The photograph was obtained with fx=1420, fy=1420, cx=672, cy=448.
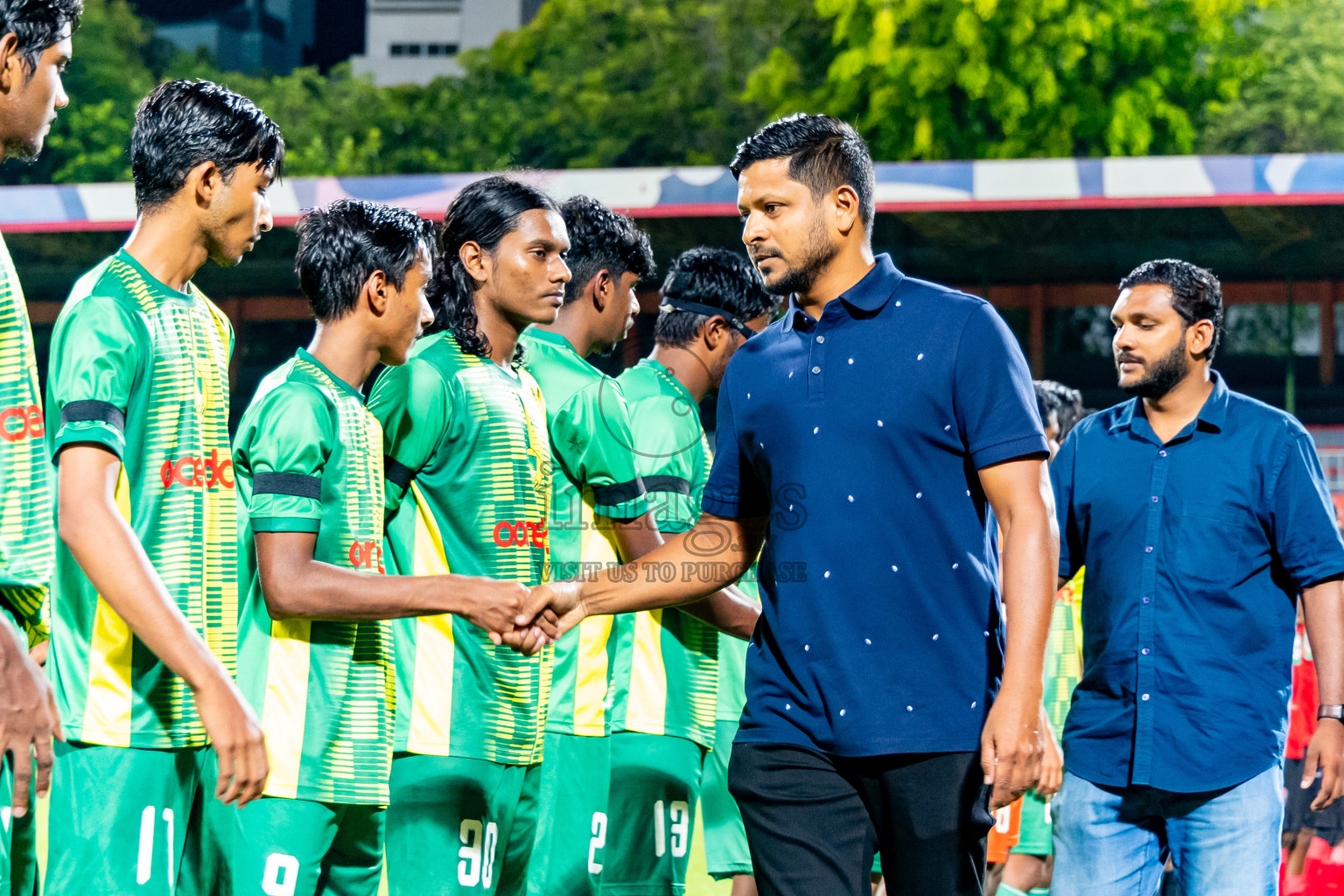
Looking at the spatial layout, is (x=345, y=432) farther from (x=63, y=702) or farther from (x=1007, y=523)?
(x=1007, y=523)

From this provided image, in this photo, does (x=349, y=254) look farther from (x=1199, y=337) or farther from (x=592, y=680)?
(x=1199, y=337)

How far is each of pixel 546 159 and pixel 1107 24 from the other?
15.3m

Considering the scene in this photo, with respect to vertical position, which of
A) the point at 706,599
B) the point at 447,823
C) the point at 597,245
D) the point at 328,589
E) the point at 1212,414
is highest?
the point at 597,245

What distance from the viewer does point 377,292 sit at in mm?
3430

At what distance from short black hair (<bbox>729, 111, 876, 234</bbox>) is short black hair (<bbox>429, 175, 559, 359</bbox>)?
103 cm

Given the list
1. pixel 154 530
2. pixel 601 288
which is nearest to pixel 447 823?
pixel 154 530

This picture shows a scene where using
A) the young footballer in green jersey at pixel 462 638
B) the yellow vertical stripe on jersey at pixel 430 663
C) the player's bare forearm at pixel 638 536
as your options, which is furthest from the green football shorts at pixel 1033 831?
the yellow vertical stripe on jersey at pixel 430 663

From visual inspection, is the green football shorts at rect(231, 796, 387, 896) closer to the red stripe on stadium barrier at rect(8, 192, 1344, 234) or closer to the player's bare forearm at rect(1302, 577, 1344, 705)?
the player's bare forearm at rect(1302, 577, 1344, 705)

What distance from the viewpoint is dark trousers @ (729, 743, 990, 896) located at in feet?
9.00

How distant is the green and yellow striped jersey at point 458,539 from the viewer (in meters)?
3.47

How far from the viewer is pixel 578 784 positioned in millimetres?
4629

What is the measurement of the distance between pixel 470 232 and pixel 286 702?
1.47 meters

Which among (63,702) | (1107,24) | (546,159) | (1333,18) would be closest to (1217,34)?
(1107,24)

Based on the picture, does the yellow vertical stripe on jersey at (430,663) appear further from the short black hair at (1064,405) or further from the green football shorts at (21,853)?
the short black hair at (1064,405)
